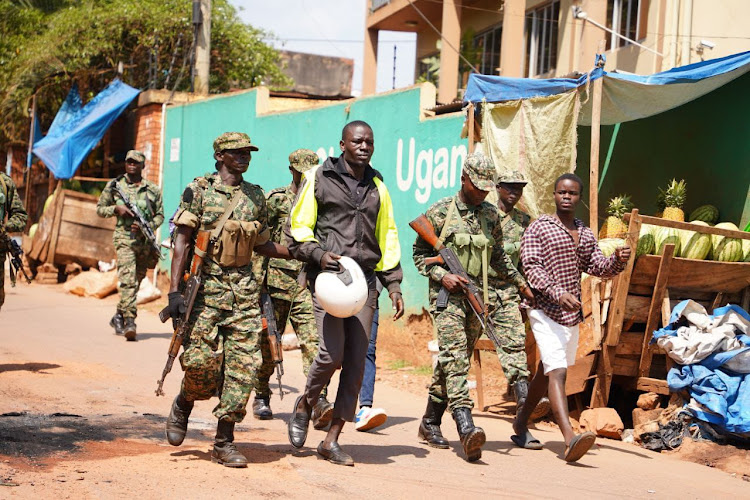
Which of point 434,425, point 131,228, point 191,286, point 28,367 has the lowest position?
point 28,367

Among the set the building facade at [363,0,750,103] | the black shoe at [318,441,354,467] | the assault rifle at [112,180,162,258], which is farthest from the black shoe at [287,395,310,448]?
the building facade at [363,0,750,103]

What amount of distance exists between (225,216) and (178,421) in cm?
125

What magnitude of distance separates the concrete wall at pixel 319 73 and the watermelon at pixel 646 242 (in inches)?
1293

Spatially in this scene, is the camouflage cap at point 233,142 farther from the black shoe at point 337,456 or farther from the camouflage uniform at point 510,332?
the camouflage uniform at point 510,332

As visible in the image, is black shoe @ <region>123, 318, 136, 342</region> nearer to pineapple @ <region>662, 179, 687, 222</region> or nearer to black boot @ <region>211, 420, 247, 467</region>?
black boot @ <region>211, 420, 247, 467</region>

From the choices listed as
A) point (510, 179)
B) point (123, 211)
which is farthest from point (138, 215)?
point (510, 179)

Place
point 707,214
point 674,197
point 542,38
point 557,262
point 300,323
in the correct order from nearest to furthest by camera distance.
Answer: point 557,262
point 300,323
point 707,214
point 674,197
point 542,38

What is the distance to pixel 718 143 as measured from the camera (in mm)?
9500

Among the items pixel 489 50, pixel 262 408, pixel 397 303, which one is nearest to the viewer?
pixel 397 303

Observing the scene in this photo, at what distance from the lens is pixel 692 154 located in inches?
390

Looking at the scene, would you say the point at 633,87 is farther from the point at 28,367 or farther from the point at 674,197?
the point at 28,367

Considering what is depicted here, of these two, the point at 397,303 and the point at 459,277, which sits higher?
the point at 459,277

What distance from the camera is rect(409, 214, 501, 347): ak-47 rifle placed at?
624 centimetres

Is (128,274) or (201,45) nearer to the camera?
(128,274)
